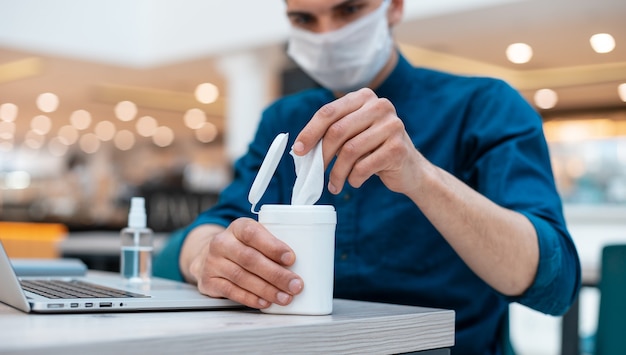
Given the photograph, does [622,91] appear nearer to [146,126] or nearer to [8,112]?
[146,126]

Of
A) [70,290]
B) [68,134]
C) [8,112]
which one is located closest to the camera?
[70,290]

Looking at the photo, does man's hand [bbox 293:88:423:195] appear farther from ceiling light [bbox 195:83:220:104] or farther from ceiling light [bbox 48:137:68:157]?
ceiling light [bbox 48:137:68:157]

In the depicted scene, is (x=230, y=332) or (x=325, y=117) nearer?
(x=230, y=332)

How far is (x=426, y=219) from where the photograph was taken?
49.4 inches

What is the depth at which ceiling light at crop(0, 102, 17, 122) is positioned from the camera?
41.7 feet

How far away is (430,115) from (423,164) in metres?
0.44

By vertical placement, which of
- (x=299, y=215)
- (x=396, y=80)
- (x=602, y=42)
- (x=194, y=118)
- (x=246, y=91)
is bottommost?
(x=299, y=215)

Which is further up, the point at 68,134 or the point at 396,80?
the point at 68,134

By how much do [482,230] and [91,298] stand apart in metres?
0.49

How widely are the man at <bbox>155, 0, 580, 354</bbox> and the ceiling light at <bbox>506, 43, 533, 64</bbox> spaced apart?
6.53 m

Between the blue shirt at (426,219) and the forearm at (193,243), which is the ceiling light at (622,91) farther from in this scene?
the forearm at (193,243)

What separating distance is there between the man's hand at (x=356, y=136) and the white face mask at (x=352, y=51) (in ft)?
1.90

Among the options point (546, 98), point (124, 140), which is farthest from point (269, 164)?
point (124, 140)

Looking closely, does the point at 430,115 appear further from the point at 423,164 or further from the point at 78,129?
the point at 78,129
